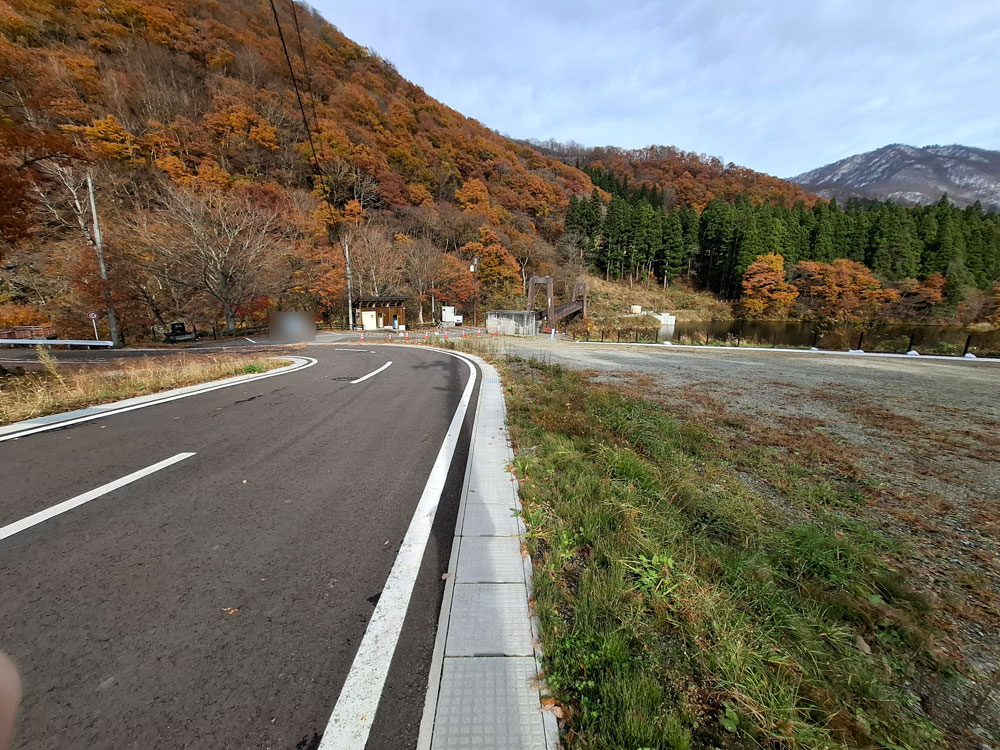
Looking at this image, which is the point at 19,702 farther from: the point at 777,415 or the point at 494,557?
the point at 777,415

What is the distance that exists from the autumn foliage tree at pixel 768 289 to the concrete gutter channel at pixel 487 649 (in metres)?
52.6

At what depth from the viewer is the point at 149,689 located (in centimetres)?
149

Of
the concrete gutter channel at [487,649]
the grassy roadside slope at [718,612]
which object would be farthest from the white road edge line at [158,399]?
the grassy roadside slope at [718,612]

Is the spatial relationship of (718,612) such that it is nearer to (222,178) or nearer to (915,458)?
(915,458)

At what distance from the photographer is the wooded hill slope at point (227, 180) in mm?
19609

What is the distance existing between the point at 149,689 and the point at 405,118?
2869 inches

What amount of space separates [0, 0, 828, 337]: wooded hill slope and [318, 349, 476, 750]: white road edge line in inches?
445

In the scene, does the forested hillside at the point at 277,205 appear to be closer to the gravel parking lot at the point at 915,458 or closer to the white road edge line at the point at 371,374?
the white road edge line at the point at 371,374

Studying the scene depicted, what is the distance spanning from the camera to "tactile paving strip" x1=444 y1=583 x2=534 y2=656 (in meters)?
1.74

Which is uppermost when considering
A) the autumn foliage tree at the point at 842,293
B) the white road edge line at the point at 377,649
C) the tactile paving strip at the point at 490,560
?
the autumn foliage tree at the point at 842,293

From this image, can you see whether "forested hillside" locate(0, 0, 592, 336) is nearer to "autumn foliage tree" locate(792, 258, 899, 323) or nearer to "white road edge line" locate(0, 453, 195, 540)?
"white road edge line" locate(0, 453, 195, 540)

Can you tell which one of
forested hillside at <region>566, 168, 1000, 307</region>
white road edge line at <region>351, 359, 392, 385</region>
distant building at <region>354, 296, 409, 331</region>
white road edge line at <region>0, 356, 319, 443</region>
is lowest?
white road edge line at <region>0, 356, 319, 443</region>

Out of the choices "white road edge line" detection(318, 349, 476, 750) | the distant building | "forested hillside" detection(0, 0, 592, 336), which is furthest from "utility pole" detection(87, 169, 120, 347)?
"white road edge line" detection(318, 349, 476, 750)

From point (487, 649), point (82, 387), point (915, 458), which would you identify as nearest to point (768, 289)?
point (915, 458)
